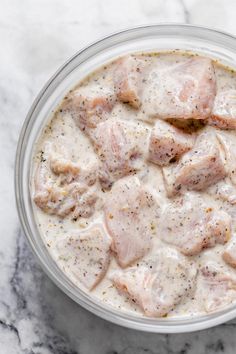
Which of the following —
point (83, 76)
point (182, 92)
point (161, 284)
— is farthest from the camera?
point (83, 76)

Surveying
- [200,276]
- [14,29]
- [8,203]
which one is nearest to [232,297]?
[200,276]

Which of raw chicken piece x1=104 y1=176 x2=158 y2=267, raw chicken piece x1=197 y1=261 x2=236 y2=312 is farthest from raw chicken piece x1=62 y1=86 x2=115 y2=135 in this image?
raw chicken piece x1=197 y1=261 x2=236 y2=312

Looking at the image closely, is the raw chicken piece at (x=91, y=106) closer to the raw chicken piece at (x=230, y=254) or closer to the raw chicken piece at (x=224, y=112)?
the raw chicken piece at (x=224, y=112)

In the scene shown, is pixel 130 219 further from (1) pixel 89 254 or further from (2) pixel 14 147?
(2) pixel 14 147

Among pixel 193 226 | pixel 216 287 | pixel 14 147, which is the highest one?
pixel 14 147

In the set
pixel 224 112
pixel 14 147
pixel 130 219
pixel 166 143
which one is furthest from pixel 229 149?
pixel 14 147

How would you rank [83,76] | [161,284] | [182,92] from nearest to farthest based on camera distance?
[161,284]
[182,92]
[83,76]

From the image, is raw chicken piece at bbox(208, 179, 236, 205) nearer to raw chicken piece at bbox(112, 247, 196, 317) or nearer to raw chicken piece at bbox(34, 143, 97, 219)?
raw chicken piece at bbox(112, 247, 196, 317)
